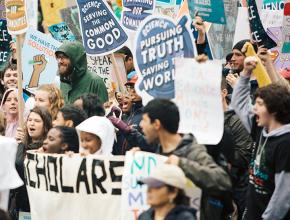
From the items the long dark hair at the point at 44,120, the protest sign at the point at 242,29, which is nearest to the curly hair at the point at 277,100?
the long dark hair at the point at 44,120

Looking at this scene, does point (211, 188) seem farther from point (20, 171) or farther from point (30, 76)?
point (30, 76)

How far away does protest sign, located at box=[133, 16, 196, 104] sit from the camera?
8031 mm

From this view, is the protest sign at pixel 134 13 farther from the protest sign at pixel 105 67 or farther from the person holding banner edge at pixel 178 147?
the person holding banner edge at pixel 178 147

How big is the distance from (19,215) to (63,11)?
4626 mm

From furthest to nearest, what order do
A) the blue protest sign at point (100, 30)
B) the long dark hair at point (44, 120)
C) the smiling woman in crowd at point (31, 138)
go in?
the blue protest sign at point (100, 30) < the long dark hair at point (44, 120) < the smiling woman in crowd at point (31, 138)

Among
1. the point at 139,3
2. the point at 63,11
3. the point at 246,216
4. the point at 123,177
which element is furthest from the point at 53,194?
the point at 63,11

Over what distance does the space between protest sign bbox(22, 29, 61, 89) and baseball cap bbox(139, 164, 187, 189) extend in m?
6.02

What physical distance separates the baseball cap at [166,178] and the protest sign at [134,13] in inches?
220

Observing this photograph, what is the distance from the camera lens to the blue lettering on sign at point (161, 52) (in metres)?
8.03

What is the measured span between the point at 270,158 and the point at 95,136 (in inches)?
56.5

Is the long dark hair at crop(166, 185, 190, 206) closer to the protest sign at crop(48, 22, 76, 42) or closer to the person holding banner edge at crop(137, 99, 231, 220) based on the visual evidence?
the person holding banner edge at crop(137, 99, 231, 220)

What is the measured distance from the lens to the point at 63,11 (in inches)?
521

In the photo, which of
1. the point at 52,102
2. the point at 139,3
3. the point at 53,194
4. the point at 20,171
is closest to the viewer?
the point at 53,194

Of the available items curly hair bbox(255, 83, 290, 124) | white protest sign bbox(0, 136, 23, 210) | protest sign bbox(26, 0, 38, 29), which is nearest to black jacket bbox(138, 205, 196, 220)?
curly hair bbox(255, 83, 290, 124)
